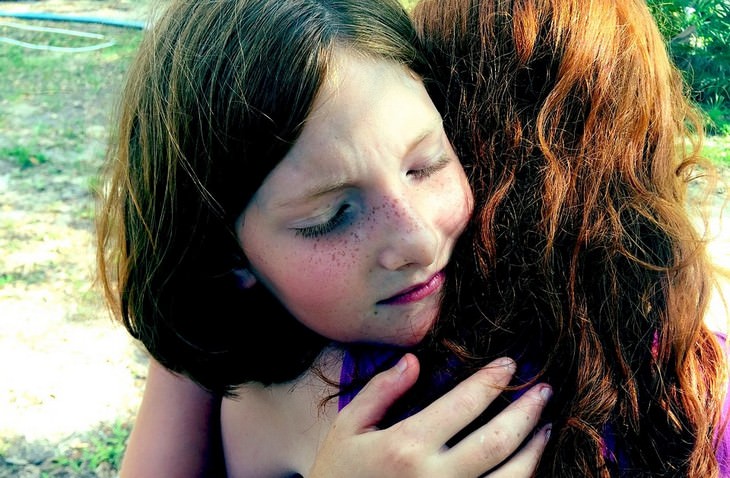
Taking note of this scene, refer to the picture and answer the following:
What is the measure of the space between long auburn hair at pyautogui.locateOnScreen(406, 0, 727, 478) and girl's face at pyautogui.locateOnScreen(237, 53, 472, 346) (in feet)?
0.24

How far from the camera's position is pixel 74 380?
9.00ft

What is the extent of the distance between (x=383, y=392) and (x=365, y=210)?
28 cm

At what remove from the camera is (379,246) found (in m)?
1.17

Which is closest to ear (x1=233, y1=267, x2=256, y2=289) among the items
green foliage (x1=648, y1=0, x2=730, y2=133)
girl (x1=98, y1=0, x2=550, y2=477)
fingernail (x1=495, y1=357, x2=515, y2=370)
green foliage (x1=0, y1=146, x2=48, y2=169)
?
girl (x1=98, y1=0, x2=550, y2=477)

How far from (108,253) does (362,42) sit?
854mm

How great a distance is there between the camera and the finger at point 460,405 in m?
1.15

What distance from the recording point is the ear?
136cm

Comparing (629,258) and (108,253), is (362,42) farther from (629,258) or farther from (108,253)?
(108,253)

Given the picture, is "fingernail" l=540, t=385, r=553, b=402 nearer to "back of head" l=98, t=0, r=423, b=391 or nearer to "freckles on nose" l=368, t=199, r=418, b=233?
"freckles on nose" l=368, t=199, r=418, b=233

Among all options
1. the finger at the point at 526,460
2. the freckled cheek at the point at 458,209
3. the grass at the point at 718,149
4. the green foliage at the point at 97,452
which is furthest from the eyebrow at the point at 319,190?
the grass at the point at 718,149

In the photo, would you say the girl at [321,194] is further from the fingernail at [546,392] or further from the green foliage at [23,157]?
the green foliage at [23,157]

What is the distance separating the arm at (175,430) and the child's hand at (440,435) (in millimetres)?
542

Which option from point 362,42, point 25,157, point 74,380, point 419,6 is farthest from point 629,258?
point 25,157

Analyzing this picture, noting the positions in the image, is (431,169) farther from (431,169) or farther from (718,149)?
(718,149)
